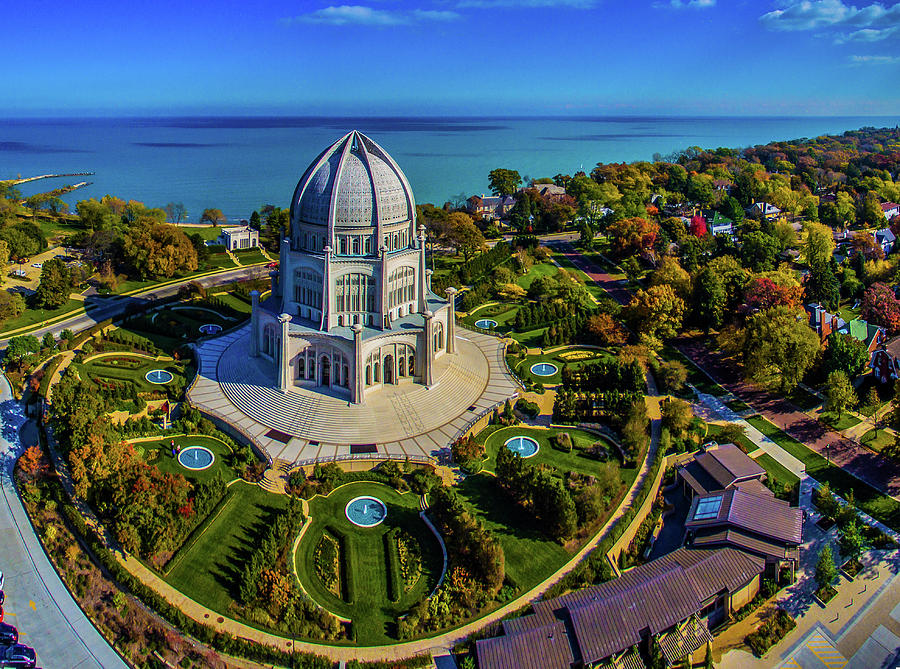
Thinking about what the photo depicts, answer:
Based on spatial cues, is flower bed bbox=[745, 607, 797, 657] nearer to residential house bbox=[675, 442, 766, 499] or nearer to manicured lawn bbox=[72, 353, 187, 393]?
residential house bbox=[675, 442, 766, 499]

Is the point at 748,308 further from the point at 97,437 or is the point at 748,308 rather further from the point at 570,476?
the point at 97,437

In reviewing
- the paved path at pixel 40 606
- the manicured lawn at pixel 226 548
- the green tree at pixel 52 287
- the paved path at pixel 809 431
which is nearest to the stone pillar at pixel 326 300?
the manicured lawn at pixel 226 548

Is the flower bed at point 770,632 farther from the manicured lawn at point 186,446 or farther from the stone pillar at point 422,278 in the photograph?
the stone pillar at point 422,278

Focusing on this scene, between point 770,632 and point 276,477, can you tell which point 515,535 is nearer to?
point 770,632

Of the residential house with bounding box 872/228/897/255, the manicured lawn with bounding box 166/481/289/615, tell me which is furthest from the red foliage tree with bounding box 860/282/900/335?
the manicured lawn with bounding box 166/481/289/615

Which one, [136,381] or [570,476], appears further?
[136,381]

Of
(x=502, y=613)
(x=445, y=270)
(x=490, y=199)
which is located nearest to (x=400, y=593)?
(x=502, y=613)
